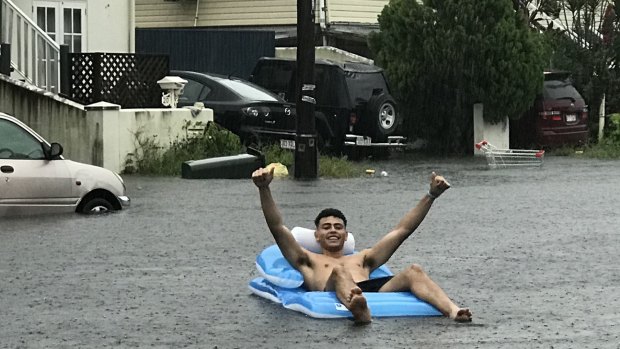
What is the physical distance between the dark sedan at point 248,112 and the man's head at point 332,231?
14857 millimetres

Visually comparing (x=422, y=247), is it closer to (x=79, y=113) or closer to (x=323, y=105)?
(x=79, y=113)

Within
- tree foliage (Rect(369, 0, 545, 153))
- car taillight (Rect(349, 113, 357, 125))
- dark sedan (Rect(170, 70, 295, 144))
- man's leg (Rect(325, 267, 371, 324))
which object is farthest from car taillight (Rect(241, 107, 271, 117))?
man's leg (Rect(325, 267, 371, 324))

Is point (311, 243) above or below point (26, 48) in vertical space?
below

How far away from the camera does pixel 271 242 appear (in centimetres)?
1572

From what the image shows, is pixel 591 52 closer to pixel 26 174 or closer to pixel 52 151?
pixel 52 151

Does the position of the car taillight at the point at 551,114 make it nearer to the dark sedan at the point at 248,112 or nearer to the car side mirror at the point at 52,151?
the dark sedan at the point at 248,112

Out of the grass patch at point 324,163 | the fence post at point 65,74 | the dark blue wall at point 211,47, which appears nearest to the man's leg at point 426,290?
the grass patch at point 324,163

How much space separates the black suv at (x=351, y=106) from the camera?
28.1m

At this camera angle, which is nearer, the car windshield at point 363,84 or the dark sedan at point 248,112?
the dark sedan at point 248,112

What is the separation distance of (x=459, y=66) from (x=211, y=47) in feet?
26.3

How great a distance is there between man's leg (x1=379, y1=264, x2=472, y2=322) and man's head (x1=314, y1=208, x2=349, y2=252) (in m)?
0.64

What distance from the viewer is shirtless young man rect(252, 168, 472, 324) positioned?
35.2ft

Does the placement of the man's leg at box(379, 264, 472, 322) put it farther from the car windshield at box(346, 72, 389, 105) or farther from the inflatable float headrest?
the car windshield at box(346, 72, 389, 105)

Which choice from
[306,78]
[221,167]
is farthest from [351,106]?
[221,167]
